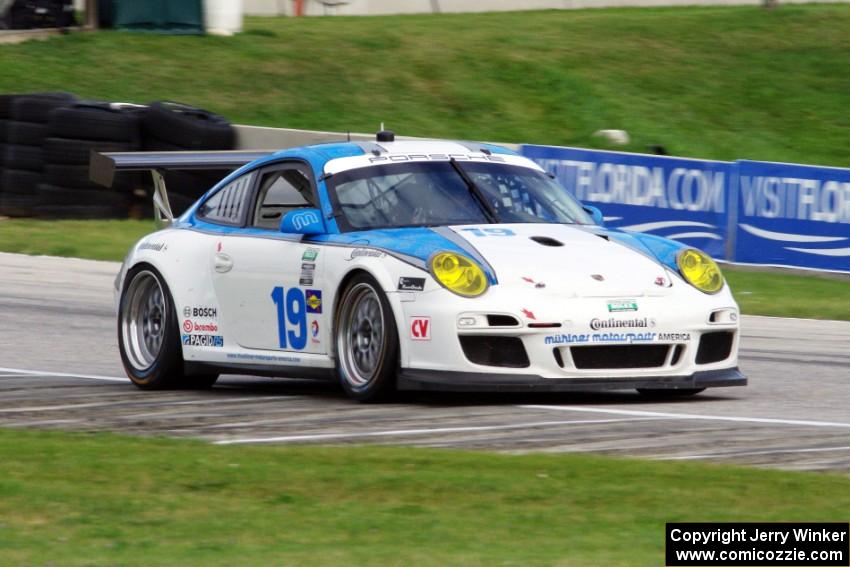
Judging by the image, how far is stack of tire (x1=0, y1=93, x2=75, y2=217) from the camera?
820 inches

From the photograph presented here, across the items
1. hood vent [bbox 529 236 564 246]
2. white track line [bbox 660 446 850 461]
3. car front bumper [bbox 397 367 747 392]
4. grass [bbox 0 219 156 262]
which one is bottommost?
grass [bbox 0 219 156 262]

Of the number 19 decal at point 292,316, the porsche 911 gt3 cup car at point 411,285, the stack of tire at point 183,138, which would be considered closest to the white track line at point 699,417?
the porsche 911 gt3 cup car at point 411,285

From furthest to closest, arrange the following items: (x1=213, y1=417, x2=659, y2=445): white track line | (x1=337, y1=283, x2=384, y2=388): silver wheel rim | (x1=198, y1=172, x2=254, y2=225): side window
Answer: (x1=198, y1=172, x2=254, y2=225): side window, (x1=337, y1=283, x2=384, y2=388): silver wheel rim, (x1=213, y1=417, x2=659, y2=445): white track line

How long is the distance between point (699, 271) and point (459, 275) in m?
1.31

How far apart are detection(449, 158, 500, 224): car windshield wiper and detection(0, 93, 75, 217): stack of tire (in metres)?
11.9

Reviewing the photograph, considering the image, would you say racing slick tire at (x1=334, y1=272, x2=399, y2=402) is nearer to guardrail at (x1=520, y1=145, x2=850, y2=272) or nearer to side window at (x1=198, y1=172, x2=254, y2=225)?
side window at (x1=198, y1=172, x2=254, y2=225)

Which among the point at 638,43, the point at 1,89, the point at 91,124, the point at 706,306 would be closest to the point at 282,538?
the point at 706,306

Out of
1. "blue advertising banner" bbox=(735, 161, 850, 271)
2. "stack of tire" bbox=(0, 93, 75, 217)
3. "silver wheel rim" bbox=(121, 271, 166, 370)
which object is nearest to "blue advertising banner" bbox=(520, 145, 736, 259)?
"blue advertising banner" bbox=(735, 161, 850, 271)

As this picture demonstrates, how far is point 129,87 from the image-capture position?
28.6 meters

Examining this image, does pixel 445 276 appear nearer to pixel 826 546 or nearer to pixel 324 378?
pixel 324 378

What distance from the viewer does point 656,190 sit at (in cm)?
1931

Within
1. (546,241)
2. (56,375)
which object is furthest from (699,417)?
(56,375)

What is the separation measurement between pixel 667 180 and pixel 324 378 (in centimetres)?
1059

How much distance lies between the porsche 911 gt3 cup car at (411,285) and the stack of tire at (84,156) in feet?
33.4
